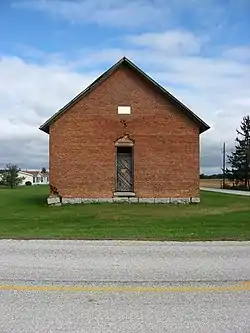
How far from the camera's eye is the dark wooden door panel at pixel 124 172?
2873 centimetres

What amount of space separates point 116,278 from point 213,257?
2779 mm

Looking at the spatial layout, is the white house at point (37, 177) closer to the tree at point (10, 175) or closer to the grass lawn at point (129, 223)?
the tree at point (10, 175)

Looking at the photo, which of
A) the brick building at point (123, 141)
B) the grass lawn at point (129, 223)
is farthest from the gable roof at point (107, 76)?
the grass lawn at point (129, 223)

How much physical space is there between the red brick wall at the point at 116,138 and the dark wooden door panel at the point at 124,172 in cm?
53

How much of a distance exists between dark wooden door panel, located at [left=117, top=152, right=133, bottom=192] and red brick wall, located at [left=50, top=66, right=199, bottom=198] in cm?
53

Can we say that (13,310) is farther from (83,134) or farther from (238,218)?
(83,134)

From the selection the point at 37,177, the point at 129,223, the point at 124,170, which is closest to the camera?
the point at 129,223

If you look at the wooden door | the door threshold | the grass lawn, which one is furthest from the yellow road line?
the wooden door

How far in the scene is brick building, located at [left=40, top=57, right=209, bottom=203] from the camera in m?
28.1

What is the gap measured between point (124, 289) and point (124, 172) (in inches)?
865

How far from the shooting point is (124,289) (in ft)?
22.6

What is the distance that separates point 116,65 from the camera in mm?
28031

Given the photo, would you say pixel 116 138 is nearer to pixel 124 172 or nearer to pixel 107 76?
pixel 124 172

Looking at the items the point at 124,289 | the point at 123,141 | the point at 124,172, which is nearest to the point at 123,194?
the point at 124,172
